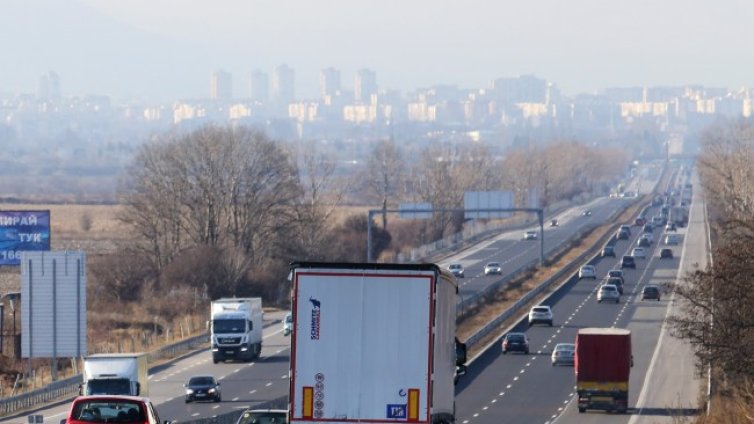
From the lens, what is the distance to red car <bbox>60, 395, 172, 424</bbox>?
2153 centimetres

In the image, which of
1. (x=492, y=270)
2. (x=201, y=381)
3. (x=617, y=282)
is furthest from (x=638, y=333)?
(x=492, y=270)

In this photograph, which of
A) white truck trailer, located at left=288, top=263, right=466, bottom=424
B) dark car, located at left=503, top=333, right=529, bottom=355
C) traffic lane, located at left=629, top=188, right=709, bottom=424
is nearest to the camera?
white truck trailer, located at left=288, top=263, right=466, bottom=424

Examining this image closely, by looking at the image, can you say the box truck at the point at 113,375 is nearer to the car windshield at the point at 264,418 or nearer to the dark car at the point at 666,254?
the car windshield at the point at 264,418

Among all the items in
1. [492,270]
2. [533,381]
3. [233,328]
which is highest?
[233,328]

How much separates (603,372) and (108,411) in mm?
22069

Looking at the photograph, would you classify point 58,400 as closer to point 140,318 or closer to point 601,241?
point 140,318

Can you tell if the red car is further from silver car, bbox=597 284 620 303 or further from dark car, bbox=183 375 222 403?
silver car, bbox=597 284 620 303

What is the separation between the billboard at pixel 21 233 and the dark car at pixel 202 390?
19.6 metres

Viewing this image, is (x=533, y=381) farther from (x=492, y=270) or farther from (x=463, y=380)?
(x=492, y=270)

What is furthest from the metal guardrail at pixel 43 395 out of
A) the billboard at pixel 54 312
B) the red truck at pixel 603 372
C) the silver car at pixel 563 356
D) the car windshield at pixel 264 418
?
the car windshield at pixel 264 418

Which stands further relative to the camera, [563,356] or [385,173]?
[385,173]

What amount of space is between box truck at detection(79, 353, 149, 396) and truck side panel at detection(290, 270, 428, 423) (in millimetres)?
17357

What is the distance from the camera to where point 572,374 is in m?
51.2

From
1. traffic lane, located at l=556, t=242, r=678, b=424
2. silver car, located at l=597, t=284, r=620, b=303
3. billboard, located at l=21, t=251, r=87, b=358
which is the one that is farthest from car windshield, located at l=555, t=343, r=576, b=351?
silver car, located at l=597, t=284, r=620, b=303
